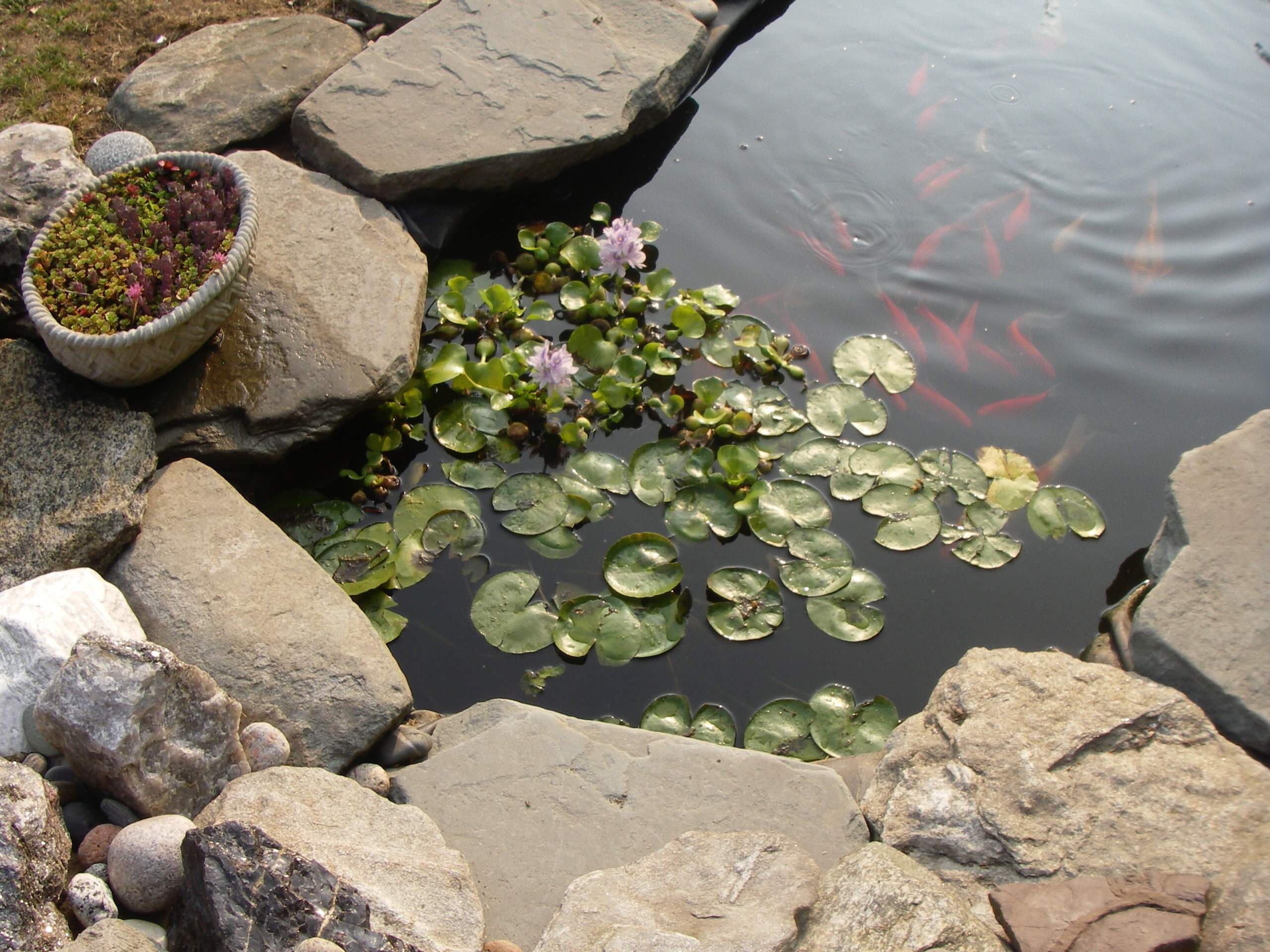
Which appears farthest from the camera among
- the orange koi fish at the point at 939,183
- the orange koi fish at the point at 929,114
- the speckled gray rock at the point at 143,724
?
the orange koi fish at the point at 929,114

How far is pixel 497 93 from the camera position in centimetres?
378

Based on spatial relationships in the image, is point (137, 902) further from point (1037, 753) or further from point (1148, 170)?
point (1148, 170)

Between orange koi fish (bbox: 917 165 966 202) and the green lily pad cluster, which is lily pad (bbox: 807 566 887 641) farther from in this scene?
orange koi fish (bbox: 917 165 966 202)

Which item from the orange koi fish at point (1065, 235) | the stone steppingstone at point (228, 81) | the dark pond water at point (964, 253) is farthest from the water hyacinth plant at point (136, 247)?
the orange koi fish at point (1065, 235)

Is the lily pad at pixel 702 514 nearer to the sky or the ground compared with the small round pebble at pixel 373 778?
nearer to the sky

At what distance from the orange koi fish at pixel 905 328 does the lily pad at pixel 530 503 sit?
1.36 meters

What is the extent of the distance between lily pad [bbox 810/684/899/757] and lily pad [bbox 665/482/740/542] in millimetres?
574

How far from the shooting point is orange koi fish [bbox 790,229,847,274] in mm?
3795

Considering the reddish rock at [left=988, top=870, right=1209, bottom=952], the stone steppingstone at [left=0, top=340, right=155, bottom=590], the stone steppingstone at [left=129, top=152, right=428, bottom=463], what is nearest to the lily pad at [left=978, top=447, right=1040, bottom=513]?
the reddish rock at [left=988, top=870, right=1209, bottom=952]

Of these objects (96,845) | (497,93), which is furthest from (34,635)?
(497,93)

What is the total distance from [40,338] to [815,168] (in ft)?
9.50

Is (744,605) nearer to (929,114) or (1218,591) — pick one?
(1218,591)

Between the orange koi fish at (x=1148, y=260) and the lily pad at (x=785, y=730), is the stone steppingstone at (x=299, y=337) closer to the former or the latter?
the lily pad at (x=785, y=730)

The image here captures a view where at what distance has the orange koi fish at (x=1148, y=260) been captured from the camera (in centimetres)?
382
